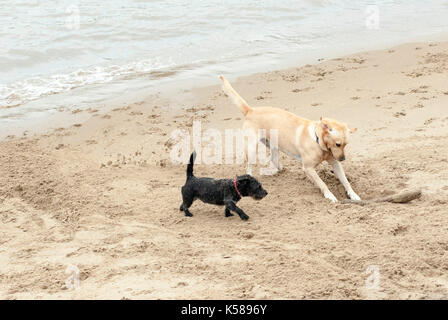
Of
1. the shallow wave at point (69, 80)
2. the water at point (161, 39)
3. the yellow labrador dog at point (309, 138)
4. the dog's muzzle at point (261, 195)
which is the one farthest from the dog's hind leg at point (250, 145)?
the shallow wave at point (69, 80)

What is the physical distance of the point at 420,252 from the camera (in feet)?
13.2

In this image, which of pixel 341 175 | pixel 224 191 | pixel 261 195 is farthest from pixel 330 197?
pixel 224 191

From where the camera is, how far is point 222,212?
5.49 m

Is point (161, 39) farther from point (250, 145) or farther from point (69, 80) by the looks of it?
point (250, 145)

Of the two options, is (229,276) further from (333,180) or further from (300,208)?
(333,180)

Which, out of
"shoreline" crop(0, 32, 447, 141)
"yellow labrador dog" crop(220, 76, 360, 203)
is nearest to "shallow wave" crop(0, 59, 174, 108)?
"shoreline" crop(0, 32, 447, 141)

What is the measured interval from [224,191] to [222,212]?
1.42 ft

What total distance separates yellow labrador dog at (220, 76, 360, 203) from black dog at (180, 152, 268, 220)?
38.5 inches

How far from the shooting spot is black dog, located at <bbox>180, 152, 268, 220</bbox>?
200 inches

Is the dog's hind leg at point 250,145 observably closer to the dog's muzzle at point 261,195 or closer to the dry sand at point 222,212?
the dry sand at point 222,212

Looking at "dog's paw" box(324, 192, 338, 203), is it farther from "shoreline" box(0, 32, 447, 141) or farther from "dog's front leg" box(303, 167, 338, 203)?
"shoreline" box(0, 32, 447, 141)
